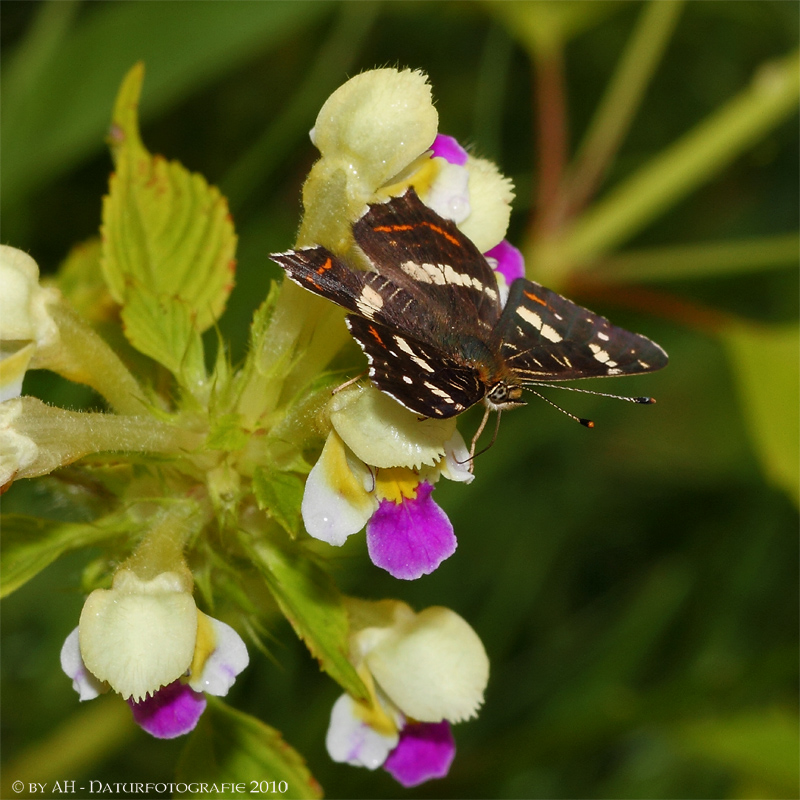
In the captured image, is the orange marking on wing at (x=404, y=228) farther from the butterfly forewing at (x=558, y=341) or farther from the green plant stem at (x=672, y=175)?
the green plant stem at (x=672, y=175)

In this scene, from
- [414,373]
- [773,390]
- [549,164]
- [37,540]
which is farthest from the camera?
[549,164]

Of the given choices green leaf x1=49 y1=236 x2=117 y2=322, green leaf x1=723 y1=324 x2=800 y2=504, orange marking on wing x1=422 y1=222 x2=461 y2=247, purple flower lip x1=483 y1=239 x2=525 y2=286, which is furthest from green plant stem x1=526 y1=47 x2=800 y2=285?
orange marking on wing x1=422 y1=222 x2=461 y2=247

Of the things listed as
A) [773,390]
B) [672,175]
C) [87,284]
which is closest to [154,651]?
[87,284]

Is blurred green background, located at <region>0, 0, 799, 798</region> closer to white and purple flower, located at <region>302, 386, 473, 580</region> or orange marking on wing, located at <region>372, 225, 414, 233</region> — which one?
white and purple flower, located at <region>302, 386, 473, 580</region>

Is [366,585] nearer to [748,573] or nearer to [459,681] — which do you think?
[748,573]

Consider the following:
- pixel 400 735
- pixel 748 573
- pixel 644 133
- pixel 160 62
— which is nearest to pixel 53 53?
pixel 160 62

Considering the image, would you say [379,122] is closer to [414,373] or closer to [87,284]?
[414,373]
